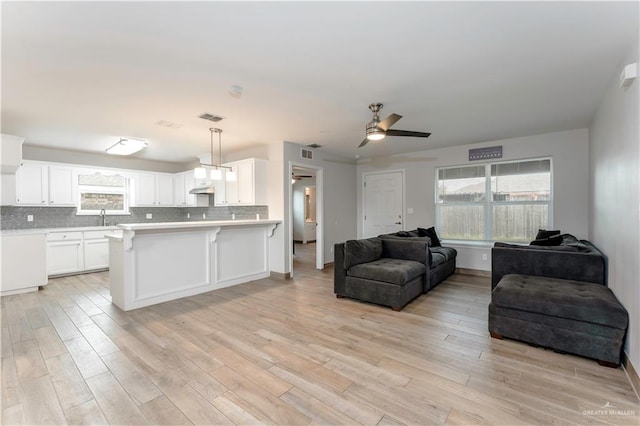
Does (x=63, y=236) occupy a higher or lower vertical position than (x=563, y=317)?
higher

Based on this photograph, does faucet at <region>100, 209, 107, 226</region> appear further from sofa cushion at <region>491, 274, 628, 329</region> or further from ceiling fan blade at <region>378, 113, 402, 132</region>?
sofa cushion at <region>491, 274, 628, 329</region>

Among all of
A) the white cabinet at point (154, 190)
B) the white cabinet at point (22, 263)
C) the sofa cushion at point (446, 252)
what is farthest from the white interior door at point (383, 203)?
the white cabinet at point (22, 263)

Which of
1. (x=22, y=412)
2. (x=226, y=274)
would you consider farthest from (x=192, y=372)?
(x=226, y=274)

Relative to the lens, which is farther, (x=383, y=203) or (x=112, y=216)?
(x=383, y=203)

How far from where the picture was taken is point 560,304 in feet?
8.13

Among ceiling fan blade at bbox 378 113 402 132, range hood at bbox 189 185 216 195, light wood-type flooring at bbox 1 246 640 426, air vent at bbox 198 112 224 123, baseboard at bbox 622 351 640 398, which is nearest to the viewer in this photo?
light wood-type flooring at bbox 1 246 640 426

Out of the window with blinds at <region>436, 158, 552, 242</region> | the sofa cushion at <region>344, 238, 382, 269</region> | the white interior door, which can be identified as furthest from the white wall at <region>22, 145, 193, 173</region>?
the window with blinds at <region>436, 158, 552, 242</region>

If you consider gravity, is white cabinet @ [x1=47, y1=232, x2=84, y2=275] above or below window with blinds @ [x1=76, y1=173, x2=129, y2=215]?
below

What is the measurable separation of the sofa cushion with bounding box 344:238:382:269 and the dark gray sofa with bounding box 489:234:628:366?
167cm

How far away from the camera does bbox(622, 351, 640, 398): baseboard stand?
6.38ft

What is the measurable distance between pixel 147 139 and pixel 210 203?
231cm

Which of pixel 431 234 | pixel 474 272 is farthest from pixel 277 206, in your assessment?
pixel 474 272

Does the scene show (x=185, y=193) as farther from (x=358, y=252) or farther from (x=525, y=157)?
(x=525, y=157)

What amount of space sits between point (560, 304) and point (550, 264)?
3.03 ft
